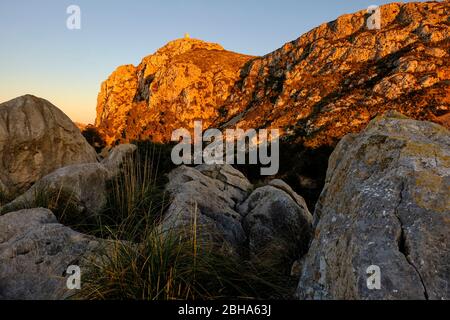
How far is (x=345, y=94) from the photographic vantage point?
55406 mm

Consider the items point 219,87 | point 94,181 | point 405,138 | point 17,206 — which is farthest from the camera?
point 219,87

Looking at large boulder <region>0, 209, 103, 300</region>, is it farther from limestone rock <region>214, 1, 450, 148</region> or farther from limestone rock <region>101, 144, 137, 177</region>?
limestone rock <region>214, 1, 450, 148</region>

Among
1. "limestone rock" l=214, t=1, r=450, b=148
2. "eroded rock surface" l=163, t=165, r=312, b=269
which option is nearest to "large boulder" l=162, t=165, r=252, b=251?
"eroded rock surface" l=163, t=165, r=312, b=269

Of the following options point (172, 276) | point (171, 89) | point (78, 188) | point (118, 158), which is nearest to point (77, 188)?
point (78, 188)

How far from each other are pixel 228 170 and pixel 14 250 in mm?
6858

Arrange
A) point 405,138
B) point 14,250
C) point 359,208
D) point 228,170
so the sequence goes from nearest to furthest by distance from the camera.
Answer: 1. point 359,208
2. point 405,138
3. point 14,250
4. point 228,170

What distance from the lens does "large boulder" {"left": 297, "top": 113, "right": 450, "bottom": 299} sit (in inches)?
99.2

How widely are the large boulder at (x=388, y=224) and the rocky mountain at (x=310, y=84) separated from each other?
2848cm

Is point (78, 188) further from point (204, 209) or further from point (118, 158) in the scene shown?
point (204, 209)

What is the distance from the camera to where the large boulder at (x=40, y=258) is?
4.13m

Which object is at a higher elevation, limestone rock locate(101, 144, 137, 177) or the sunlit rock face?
the sunlit rock face

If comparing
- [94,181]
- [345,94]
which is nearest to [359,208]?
[94,181]

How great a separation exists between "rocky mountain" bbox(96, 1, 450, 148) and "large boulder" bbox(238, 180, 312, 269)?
25096mm
